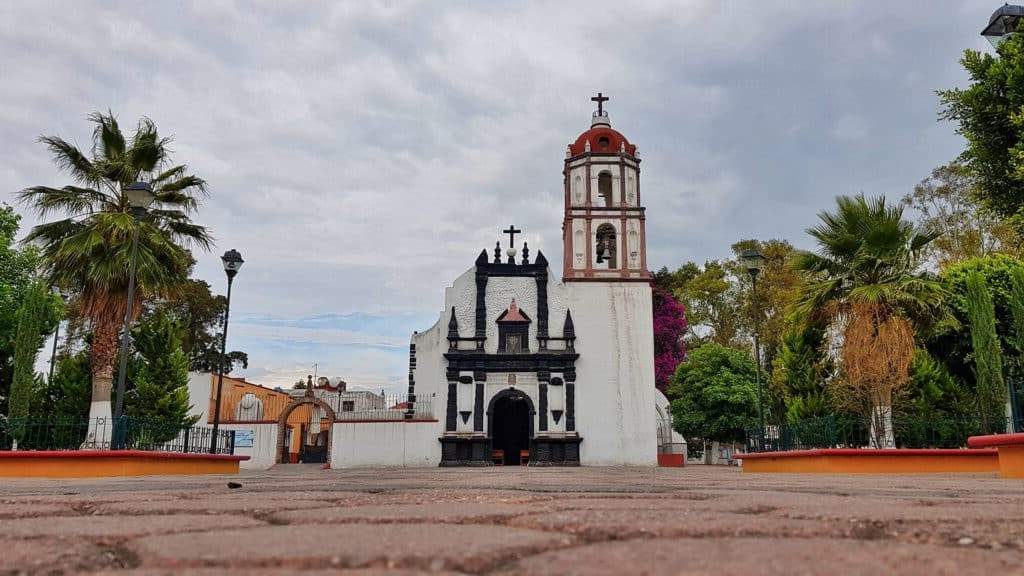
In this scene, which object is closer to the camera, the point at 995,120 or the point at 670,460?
the point at 995,120

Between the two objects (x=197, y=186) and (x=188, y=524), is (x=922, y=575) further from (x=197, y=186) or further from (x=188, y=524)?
(x=197, y=186)

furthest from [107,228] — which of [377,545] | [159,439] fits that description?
[377,545]

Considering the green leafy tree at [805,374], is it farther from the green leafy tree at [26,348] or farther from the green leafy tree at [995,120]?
the green leafy tree at [26,348]

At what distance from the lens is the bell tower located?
23797 millimetres

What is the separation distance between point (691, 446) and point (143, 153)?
26215 mm

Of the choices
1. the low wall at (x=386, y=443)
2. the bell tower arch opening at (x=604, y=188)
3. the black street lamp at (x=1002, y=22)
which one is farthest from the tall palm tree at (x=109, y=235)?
the black street lamp at (x=1002, y=22)

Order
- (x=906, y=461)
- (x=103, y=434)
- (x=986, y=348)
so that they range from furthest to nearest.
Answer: (x=986, y=348) < (x=103, y=434) < (x=906, y=461)

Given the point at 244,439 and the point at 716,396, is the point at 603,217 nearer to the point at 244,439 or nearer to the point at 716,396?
the point at 716,396

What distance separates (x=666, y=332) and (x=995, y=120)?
66.0ft

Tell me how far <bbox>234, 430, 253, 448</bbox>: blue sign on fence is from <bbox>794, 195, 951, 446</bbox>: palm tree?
1784cm

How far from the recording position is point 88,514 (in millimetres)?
2488

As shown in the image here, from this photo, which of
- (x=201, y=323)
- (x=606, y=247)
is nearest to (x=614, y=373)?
(x=606, y=247)

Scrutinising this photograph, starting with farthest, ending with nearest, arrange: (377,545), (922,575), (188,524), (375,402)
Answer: (375,402), (188,524), (377,545), (922,575)

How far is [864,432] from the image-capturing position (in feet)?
43.0
